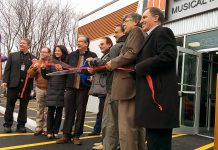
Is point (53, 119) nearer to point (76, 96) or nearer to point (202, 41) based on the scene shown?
point (76, 96)

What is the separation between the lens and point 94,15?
15.0 meters

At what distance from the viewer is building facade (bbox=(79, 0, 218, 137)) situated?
8094 millimetres

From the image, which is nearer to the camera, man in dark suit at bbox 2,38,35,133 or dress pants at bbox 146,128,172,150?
dress pants at bbox 146,128,172,150

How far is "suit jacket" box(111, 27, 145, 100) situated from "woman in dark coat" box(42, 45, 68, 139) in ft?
7.36

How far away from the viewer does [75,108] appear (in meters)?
5.43

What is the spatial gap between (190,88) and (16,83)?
4.95 metres

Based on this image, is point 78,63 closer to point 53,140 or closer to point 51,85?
point 51,85

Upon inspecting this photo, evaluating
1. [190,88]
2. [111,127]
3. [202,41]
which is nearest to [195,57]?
[202,41]

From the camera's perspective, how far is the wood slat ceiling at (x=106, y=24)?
12.3 m

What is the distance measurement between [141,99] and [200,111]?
680 cm

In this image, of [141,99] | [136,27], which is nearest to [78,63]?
[136,27]

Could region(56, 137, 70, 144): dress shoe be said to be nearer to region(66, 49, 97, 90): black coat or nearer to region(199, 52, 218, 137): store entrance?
region(66, 49, 97, 90): black coat

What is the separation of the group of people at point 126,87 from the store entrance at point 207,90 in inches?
184

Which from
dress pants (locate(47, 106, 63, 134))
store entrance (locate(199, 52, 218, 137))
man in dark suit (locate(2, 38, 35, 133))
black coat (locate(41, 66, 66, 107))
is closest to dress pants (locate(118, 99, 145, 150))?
black coat (locate(41, 66, 66, 107))
